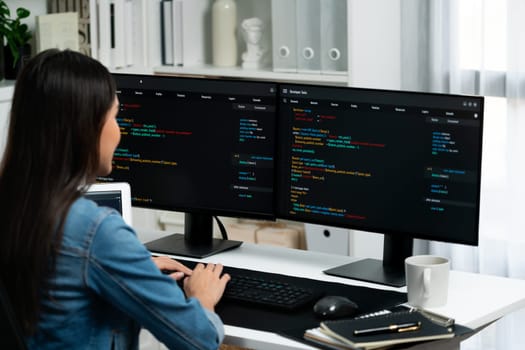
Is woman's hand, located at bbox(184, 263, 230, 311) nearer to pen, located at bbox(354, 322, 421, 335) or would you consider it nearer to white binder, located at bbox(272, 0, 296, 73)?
pen, located at bbox(354, 322, 421, 335)

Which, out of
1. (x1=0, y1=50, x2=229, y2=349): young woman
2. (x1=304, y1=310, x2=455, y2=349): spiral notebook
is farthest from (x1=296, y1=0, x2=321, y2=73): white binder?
(x1=0, y1=50, x2=229, y2=349): young woman

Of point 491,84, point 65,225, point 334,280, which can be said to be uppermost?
point 491,84

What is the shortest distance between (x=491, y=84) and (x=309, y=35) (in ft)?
2.03

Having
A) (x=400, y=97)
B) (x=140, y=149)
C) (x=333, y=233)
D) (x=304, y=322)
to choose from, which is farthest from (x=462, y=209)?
(x=333, y=233)

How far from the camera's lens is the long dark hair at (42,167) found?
1641mm

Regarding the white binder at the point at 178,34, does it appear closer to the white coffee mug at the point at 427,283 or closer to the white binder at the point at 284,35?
the white binder at the point at 284,35

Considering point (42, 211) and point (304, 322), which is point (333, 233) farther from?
point (42, 211)

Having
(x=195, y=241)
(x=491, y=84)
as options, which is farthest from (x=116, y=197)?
(x=491, y=84)

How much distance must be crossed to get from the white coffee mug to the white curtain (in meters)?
1.22

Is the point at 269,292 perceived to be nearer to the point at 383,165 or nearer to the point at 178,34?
the point at 383,165

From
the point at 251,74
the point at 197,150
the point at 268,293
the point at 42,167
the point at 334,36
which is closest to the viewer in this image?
the point at 42,167

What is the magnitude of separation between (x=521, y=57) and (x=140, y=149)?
4.25 ft

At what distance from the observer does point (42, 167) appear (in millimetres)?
1652

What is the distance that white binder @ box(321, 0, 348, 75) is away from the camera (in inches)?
129
